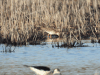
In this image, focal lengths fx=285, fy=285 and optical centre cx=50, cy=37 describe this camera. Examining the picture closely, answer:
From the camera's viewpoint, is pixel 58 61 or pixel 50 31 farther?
pixel 50 31

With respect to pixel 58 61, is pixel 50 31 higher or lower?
higher

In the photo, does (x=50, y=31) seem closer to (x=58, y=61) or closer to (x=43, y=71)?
(x=58, y=61)

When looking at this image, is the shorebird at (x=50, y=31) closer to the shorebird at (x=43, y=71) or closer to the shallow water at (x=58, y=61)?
the shallow water at (x=58, y=61)

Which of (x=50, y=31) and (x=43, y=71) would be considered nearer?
(x=43, y=71)

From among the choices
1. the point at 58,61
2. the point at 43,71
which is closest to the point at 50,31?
the point at 58,61

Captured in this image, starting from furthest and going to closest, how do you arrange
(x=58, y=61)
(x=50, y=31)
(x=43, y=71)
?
1. (x=50, y=31)
2. (x=58, y=61)
3. (x=43, y=71)

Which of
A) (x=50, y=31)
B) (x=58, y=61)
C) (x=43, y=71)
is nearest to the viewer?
(x=43, y=71)

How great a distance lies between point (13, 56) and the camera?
22.9ft

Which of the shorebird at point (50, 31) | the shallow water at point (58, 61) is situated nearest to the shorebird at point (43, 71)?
the shallow water at point (58, 61)

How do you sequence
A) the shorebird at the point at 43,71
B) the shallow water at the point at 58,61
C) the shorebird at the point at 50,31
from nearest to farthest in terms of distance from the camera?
the shorebird at the point at 43,71 → the shallow water at the point at 58,61 → the shorebird at the point at 50,31

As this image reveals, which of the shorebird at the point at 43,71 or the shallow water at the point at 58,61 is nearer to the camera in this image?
the shorebird at the point at 43,71

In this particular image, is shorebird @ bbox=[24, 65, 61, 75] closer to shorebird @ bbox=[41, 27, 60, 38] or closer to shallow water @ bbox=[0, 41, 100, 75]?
shallow water @ bbox=[0, 41, 100, 75]

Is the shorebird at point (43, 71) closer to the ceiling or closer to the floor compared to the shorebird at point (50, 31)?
closer to the floor

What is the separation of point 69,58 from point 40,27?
595 cm
